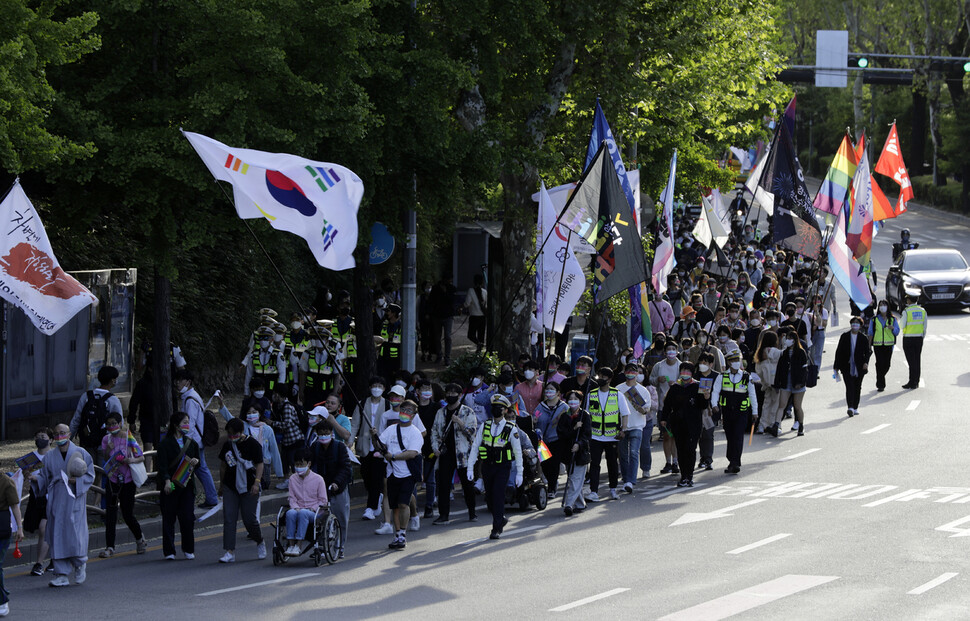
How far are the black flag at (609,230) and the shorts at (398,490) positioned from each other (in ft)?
Result: 14.0

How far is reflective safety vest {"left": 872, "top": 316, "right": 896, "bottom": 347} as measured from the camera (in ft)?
80.7

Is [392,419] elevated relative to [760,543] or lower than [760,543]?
elevated

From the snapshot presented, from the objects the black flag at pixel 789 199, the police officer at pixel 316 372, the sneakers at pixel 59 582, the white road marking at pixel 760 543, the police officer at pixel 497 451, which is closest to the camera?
the sneakers at pixel 59 582

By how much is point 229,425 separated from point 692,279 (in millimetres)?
21939

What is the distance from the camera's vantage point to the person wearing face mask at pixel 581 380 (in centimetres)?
1738

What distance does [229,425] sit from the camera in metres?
14.0

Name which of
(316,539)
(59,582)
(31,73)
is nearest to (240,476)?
(316,539)

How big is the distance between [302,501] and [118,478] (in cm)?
197

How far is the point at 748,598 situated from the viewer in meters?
11.7

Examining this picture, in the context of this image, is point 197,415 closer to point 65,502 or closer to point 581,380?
point 65,502

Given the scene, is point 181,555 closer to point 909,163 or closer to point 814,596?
point 814,596

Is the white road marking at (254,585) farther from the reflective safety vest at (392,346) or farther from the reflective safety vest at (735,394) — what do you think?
the reflective safety vest at (392,346)

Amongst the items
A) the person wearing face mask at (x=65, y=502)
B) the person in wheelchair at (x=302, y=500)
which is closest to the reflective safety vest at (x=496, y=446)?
the person in wheelchair at (x=302, y=500)

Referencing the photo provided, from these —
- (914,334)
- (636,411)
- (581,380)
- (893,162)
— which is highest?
(893,162)
